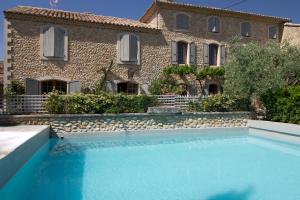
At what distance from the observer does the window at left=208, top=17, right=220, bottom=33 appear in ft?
66.6

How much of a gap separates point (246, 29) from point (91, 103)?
14.9 meters

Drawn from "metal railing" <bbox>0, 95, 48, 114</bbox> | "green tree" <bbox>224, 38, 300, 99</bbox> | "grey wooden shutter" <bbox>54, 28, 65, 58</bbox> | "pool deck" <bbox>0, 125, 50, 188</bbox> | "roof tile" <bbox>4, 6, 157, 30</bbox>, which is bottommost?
"pool deck" <bbox>0, 125, 50, 188</bbox>

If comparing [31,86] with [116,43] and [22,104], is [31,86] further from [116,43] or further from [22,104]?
[116,43]

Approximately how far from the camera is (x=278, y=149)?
35.2 ft

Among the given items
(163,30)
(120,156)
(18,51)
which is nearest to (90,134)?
(120,156)

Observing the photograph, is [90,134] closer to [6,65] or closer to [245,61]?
[6,65]

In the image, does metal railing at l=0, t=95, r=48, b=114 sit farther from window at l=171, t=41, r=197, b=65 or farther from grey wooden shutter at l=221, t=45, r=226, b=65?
grey wooden shutter at l=221, t=45, r=226, b=65

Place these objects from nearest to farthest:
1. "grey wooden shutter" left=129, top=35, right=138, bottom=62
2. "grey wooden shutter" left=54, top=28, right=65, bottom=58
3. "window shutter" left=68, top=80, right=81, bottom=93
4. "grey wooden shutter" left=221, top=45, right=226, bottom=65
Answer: "grey wooden shutter" left=54, top=28, right=65, bottom=58 → "window shutter" left=68, top=80, right=81, bottom=93 → "grey wooden shutter" left=129, top=35, right=138, bottom=62 → "grey wooden shutter" left=221, top=45, right=226, bottom=65

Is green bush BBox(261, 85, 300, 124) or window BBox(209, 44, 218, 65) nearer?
green bush BBox(261, 85, 300, 124)

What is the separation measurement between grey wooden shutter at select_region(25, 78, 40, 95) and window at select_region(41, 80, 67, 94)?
0.62 meters

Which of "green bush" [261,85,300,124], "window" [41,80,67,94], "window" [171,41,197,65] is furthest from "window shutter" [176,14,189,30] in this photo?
"window" [41,80,67,94]

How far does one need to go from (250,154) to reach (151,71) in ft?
33.4

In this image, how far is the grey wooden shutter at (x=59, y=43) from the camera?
15991 mm

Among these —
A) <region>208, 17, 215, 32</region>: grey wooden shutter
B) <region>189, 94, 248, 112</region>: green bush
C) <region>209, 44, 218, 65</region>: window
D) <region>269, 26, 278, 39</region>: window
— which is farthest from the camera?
<region>269, 26, 278, 39</region>: window
